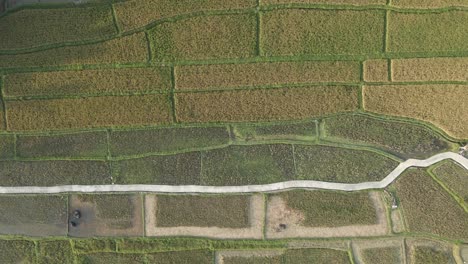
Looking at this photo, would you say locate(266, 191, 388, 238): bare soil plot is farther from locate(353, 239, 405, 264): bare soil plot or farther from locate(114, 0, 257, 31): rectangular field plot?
locate(114, 0, 257, 31): rectangular field plot

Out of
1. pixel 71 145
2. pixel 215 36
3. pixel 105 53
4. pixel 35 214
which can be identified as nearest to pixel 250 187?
pixel 215 36

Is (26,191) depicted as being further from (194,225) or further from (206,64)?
(206,64)

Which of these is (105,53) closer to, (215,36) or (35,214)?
(215,36)

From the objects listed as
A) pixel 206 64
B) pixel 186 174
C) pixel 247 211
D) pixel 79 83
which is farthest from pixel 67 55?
pixel 247 211

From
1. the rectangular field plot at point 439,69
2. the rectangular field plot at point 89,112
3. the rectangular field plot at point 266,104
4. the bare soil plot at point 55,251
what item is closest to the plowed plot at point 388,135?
the rectangular field plot at point 266,104

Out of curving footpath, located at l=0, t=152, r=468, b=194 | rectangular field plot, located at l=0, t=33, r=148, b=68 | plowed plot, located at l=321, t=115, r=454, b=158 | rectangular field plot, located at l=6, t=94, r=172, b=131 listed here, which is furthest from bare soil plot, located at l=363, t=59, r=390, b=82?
rectangular field plot, located at l=0, t=33, r=148, b=68

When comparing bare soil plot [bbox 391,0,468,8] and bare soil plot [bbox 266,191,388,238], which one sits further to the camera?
bare soil plot [bbox 266,191,388,238]
